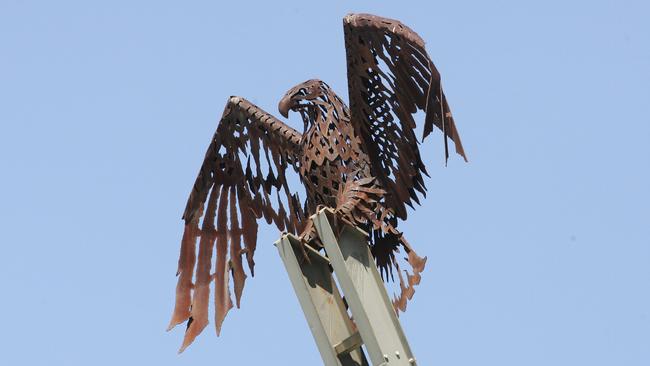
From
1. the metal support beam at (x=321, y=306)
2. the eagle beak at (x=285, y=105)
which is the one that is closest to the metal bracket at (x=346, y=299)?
the metal support beam at (x=321, y=306)

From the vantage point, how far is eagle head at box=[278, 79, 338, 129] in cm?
1157

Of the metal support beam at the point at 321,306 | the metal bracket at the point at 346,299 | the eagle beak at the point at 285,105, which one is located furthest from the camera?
the eagle beak at the point at 285,105

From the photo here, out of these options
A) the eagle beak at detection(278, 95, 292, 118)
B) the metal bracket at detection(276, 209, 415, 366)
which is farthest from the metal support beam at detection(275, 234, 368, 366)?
the eagle beak at detection(278, 95, 292, 118)

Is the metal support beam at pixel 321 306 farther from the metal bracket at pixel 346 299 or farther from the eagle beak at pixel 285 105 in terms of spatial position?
the eagle beak at pixel 285 105

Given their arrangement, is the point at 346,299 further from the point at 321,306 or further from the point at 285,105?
the point at 285,105

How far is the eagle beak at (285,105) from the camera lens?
38.6 feet

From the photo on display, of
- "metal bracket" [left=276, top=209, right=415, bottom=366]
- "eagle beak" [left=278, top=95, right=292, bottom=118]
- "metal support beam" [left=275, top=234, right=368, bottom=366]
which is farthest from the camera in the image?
"eagle beak" [left=278, top=95, right=292, bottom=118]

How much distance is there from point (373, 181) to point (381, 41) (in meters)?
0.79

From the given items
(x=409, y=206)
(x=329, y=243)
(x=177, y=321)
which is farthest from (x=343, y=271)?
(x=177, y=321)

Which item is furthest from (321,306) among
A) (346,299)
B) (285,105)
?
(285,105)

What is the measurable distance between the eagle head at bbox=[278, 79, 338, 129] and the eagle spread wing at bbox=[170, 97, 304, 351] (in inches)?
6.3

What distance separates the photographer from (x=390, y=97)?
11.3 meters

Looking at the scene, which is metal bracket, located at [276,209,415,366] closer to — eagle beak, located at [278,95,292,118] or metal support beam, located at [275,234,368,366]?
metal support beam, located at [275,234,368,366]

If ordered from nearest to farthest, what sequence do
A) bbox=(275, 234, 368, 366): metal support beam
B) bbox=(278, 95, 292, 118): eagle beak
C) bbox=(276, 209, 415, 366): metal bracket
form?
bbox=(276, 209, 415, 366): metal bracket, bbox=(275, 234, 368, 366): metal support beam, bbox=(278, 95, 292, 118): eagle beak
